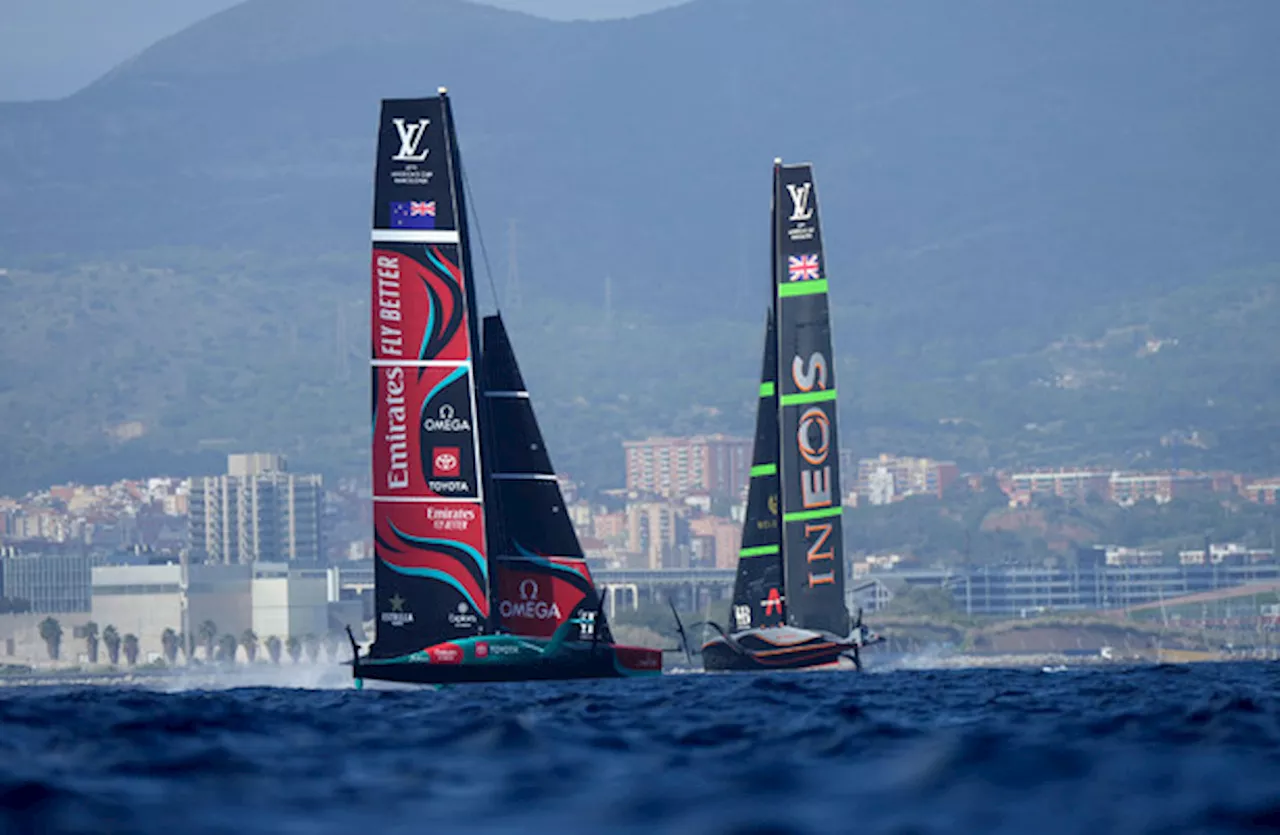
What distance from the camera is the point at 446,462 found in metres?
47.4

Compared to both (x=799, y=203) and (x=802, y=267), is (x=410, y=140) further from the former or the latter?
(x=799, y=203)

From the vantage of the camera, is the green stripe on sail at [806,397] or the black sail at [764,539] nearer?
the green stripe on sail at [806,397]

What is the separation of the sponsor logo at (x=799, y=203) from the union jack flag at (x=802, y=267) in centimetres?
101

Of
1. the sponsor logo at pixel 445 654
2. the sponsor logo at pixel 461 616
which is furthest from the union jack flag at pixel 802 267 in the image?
the sponsor logo at pixel 445 654

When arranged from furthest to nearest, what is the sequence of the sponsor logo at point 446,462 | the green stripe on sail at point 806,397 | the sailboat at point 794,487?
the green stripe on sail at point 806,397
the sailboat at point 794,487
the sponsor logo at point 446,462

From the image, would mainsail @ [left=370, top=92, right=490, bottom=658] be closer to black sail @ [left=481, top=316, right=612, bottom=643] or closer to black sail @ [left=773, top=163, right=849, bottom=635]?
black sail @ [left=481, top=316, right=612, bottom=643]

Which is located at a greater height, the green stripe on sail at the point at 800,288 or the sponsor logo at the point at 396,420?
the green stripe on sail at the point at 800,288

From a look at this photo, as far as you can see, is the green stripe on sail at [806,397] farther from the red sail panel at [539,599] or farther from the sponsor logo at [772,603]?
the red sail panel at [539,599]

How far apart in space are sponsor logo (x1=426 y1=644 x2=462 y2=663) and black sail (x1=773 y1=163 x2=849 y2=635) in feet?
59.6

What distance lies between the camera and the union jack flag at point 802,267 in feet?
206

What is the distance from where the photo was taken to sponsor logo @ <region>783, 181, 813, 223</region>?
63281 millimetres

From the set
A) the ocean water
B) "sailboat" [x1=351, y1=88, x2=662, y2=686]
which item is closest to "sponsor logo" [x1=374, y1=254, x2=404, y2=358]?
"sailboat" [x1=351, y1=88, x2=662, y2=686]

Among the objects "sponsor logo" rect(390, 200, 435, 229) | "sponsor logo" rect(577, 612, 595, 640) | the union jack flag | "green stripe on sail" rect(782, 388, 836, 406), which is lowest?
"sponsor logo" rect(577, 612, 595, 640)

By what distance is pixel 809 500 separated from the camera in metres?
63.9
